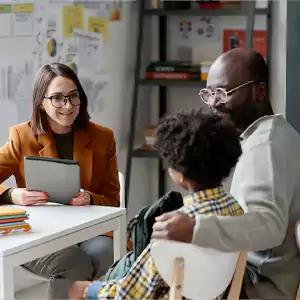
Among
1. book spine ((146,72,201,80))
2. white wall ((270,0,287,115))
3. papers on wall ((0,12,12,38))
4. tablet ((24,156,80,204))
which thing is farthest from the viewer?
book spine ((146,72,201,80))

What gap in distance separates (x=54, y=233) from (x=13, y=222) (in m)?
0.13

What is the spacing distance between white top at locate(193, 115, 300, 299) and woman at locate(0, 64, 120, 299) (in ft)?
2.95

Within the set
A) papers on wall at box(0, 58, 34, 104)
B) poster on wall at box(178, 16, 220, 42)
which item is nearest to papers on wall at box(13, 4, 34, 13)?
papers on wall at box(0, 58, 34, 104)

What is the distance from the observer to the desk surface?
2.03 metres

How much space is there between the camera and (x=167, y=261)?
5.43 feet

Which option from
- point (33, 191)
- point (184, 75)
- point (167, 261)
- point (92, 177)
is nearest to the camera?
point (167, 261)

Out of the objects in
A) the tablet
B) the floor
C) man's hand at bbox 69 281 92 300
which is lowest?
the floor

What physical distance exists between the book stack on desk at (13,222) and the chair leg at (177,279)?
66cm

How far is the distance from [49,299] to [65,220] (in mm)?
308

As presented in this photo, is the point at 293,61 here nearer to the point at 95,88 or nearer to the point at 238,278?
the point at 95,88

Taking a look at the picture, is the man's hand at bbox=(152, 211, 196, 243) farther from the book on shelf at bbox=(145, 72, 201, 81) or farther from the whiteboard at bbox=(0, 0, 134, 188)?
the book on shelf at bbox=(145, 72, 201, 81)

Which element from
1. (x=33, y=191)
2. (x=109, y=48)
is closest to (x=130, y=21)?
(x=109, y=48)

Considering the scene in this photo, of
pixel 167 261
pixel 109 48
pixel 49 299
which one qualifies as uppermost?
pixel 109 48

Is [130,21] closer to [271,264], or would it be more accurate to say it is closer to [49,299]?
[49,299]
